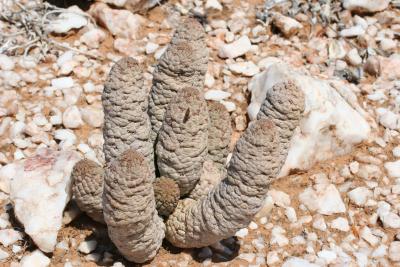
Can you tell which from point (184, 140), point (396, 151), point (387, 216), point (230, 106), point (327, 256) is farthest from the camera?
point (230, 106)

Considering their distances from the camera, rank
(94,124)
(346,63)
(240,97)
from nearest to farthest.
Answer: (94,124) → (240,97) → (346,63)

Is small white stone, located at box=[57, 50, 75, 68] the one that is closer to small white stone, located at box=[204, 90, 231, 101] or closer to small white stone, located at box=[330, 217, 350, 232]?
small white stone, located at box=[204, 90, 231, 101]

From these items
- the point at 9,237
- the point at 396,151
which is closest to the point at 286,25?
the point at 396,151

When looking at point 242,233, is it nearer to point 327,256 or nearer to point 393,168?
point 327,256

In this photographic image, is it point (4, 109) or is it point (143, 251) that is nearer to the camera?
point (143, 251)

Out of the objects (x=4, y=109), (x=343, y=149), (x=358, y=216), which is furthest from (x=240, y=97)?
(x=4, y=109)

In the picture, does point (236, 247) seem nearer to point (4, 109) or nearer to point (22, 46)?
point (4, 109)
